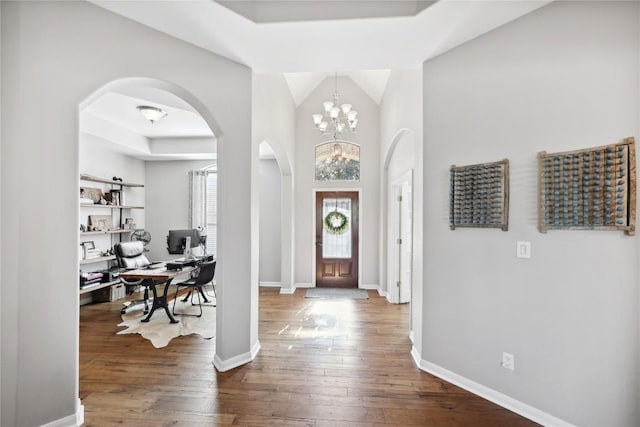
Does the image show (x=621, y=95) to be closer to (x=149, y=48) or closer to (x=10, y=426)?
(x=149, y=48)

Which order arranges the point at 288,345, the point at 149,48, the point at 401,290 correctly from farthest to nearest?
the point at 401,290 < the point at 288,345 < the point at 149,48

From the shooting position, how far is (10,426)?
1847mm

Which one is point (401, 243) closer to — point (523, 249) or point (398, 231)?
point (398, 231)

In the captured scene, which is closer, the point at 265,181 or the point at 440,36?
the point at 440,36

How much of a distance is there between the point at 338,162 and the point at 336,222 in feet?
4.09

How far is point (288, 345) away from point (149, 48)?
10.4 ft

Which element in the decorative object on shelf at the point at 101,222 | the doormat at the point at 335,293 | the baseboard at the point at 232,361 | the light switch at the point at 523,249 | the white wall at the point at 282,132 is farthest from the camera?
the doormat at the point at 335,293

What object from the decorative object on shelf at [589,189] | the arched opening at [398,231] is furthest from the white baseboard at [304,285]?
the decorative object on shelf at [589,189]

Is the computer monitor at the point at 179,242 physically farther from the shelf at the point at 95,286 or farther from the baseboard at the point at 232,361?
the baseboard at the point at 232,361

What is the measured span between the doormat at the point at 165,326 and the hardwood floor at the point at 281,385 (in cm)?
13

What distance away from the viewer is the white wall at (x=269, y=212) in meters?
6.42

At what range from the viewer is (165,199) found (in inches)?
262

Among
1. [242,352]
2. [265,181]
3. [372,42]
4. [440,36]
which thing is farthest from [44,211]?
[265,181]

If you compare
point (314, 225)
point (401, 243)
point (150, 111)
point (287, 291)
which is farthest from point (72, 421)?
point (314, 225)
